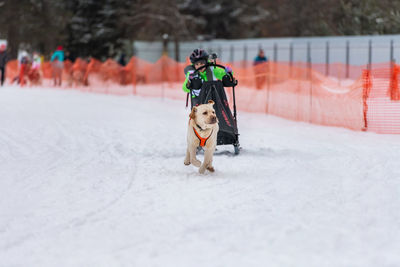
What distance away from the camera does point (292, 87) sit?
2342 centimetres

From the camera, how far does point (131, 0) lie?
46.3 metres

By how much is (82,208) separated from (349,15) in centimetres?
3900

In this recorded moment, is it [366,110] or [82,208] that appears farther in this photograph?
[366,110]

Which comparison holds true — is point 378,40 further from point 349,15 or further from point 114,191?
point 114,191

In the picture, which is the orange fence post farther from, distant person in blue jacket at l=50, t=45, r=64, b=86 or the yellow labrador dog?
distant person in blue jacket at l=50, t=45, r=64, b=86

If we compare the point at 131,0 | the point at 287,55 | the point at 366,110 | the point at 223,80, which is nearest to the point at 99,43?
the point at 131,0

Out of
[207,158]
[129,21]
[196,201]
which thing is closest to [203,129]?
[207,158]

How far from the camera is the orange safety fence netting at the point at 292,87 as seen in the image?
1608 centimetres

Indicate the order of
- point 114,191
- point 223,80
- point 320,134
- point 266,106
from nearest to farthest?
point 114,191 < point 223,80 < point 320,134 < point 266,106

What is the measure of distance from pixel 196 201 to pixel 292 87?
16.1 meters

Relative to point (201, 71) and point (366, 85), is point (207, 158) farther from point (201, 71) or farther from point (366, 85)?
point (366, 85)

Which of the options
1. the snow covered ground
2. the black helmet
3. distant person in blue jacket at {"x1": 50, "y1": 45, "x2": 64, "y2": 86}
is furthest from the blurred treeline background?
the black helmet

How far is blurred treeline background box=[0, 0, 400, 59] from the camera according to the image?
4466 centimetres

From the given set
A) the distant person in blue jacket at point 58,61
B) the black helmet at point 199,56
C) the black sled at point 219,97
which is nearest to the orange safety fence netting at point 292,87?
the distant person in blue jacket at point 58,61
